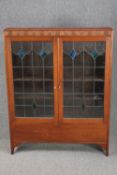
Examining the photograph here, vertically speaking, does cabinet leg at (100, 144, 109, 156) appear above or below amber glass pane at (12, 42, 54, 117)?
below

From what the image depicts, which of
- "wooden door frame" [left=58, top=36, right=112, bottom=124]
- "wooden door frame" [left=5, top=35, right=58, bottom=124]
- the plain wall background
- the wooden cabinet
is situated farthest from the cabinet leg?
the plain wall background

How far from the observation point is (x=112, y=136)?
3523mm

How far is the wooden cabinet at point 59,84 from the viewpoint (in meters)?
2.81

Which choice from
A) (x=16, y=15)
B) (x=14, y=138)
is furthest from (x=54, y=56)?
(x=14, y=138)

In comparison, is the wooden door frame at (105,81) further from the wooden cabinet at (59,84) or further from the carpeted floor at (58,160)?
the carpeted floor at (58,160)

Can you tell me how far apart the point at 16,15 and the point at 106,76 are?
1278 mm

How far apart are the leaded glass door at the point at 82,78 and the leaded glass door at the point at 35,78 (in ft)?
0.37

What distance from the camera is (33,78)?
9.68 feet

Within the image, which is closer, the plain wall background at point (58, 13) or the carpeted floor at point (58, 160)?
the carpeted floor at point (58, 160)

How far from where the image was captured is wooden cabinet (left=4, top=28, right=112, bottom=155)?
9.21 feet

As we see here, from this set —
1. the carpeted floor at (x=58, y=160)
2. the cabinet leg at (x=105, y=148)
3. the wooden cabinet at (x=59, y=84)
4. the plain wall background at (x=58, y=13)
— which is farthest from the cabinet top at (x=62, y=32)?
the carpeted floor at (x=58, y=160)

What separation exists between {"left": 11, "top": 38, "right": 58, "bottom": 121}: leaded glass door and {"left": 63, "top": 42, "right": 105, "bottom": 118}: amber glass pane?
14 centimetres

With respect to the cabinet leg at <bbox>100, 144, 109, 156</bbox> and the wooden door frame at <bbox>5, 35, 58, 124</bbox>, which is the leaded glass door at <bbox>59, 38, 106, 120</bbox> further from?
the cabinet leg at <bbox>100, 144, 109, 156</bbox>

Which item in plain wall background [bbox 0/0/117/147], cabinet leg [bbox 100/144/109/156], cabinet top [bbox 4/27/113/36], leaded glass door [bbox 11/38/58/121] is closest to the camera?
cabinet top [bbox 4/27/113/36]
